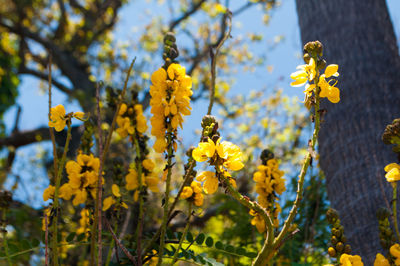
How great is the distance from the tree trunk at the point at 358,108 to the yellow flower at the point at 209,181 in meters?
0.83

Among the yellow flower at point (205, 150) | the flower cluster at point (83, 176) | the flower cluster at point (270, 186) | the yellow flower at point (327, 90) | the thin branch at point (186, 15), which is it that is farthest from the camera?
the thin branch at point (186, 15)

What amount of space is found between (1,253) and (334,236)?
858 millimetres

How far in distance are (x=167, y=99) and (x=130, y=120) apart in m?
0.25

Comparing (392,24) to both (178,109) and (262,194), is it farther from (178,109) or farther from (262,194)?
(178,109)

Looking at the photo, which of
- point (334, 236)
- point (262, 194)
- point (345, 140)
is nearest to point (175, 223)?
point (345, 140)

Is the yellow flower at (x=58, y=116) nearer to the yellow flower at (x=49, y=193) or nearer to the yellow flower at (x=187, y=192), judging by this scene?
the yellow flower at (x=49, y=193)

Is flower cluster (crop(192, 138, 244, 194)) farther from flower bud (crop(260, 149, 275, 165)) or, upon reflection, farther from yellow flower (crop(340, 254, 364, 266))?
flower bud (crop(260, 149, 275, 165))

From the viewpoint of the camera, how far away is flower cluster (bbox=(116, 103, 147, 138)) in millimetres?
1047

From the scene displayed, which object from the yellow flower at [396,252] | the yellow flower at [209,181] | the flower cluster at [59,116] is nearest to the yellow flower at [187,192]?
the yellow flower at [209,181]

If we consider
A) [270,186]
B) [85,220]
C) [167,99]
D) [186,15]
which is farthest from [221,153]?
[186,15]

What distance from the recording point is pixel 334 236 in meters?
0.85

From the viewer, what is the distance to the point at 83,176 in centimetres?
97

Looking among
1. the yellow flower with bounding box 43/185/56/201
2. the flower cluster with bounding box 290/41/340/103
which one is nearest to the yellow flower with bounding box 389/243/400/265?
the flower cluster with bounding box 290/41/340/103

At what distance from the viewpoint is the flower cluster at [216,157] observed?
69cm
